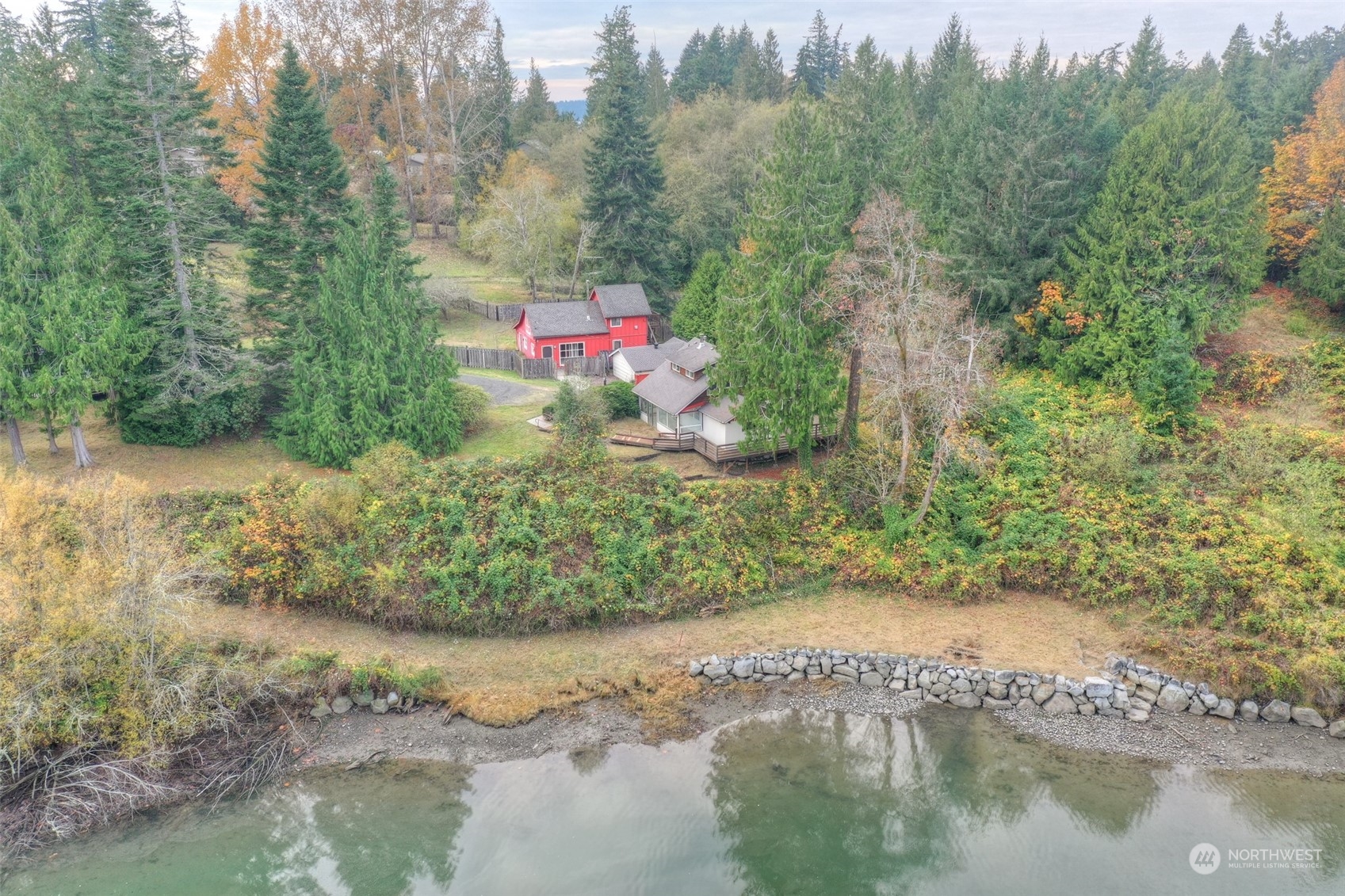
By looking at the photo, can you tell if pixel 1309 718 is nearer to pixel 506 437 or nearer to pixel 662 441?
pixel 662 441

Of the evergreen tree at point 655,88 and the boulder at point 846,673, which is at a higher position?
the evergreen tree at point 655,88

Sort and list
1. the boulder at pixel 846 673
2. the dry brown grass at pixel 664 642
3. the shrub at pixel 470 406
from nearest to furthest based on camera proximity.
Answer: the dry brown grass at pixel 664 642 → the boulder at pixel 846 673 → the shrub at pixel 470 406

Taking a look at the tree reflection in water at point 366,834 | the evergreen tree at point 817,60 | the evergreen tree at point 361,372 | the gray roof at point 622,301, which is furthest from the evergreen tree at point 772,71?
the tree reflection in water at point 366,834

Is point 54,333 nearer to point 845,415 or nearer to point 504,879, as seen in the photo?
point 504,879

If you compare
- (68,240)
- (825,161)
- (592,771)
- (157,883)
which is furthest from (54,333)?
(825,161)

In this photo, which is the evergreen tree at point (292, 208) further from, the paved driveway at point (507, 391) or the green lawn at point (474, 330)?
the green lawn at point (474, 330)

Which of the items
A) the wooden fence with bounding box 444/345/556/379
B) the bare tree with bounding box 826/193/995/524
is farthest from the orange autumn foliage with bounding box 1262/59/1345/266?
the wooden fence with bounding box 444/345/556/379

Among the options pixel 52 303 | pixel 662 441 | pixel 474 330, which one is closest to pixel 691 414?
pixel 662 441
